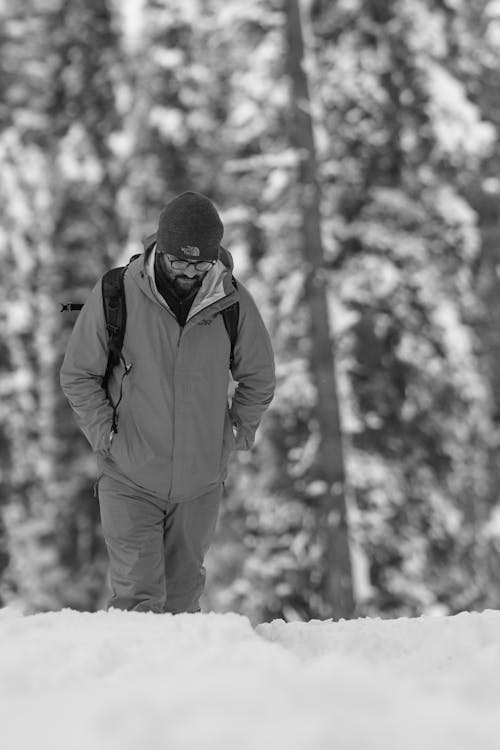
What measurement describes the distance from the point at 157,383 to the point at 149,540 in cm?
72

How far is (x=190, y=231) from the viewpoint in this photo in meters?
4.58

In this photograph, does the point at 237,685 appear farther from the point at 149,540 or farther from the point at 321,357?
the point at 321,357

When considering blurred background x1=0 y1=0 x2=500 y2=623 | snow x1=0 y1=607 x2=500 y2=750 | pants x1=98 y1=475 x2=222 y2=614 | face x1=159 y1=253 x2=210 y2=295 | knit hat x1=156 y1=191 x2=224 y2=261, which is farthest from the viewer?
blurred background x1=0 y1=0 x2=500 y2=623

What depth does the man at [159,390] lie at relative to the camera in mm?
4734

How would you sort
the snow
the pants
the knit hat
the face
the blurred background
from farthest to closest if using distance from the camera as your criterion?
the blurred background < the pants < the face < the knit hat < the snow

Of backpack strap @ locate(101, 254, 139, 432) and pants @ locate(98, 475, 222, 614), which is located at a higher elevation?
backpack strap @ locate(101, 254, 139, 432)

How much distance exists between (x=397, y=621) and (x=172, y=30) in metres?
17.7

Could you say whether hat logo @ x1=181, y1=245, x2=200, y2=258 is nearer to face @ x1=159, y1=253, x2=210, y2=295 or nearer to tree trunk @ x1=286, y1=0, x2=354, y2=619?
face @ x1=159, y1=253, x2=210, y2=295

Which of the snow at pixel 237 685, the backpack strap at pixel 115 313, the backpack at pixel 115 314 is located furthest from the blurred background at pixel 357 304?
the snow at pixel 237 685

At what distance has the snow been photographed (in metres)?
2.65

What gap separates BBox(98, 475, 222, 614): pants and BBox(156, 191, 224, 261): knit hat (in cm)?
109

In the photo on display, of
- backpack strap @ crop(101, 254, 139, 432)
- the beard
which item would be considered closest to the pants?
backpack strap @ crop(101, 254, 139, 432)

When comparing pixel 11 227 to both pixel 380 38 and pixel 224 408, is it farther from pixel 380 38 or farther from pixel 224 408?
pixel 224 408

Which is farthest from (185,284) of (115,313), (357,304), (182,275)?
(357,304)
